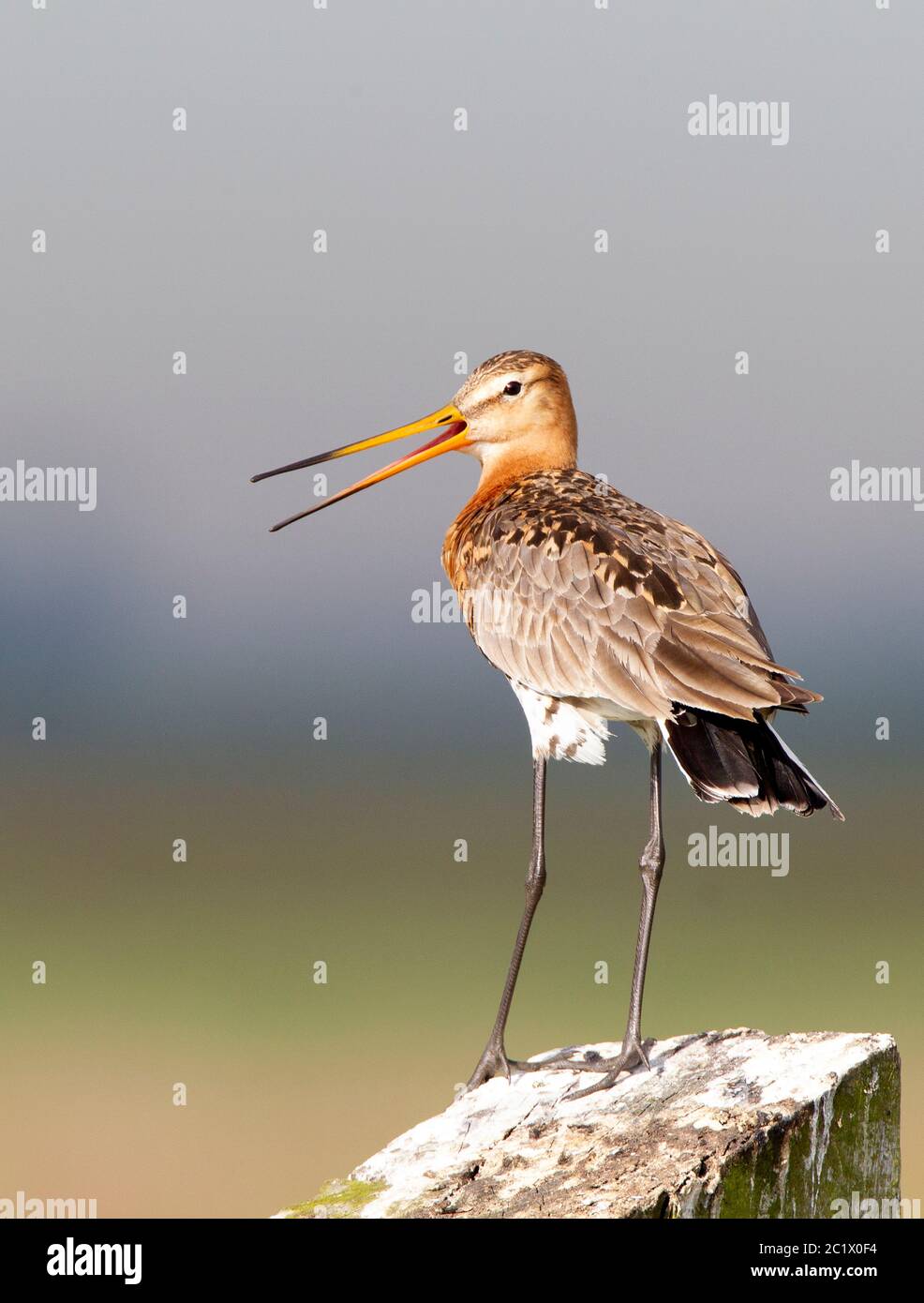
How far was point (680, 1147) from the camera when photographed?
6.02m

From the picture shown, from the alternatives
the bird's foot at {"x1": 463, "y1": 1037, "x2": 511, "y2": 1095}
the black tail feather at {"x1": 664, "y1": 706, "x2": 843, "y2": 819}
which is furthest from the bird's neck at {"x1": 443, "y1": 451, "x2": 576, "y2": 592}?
the bird's foot at {"x1": 463, "y1": 1037, "x2": 511, "y2": 1095}

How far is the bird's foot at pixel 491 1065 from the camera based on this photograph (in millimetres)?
7598

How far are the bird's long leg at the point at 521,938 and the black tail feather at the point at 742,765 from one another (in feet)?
3.58

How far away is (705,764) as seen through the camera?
6742 millimetres

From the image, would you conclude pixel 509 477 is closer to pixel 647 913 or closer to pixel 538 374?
pixel 538 374

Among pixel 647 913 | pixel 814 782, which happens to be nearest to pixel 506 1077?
pixel 647 913

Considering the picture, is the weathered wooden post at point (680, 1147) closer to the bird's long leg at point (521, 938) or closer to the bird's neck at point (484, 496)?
the bird's long leg at point (521, 938)

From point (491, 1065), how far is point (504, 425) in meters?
3.46

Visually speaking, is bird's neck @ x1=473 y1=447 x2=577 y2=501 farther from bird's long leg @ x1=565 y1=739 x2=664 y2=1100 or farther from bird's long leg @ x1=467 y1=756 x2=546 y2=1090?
bird's long leg @ x1=565 y1=739 x2=664 y2=1100

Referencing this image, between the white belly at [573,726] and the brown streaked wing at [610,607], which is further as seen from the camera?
the white belly at [573,726]

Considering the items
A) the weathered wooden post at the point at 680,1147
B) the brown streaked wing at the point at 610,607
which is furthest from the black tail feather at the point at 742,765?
the weathered wooden post at the point at 680,1147

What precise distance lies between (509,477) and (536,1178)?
4.20 metres

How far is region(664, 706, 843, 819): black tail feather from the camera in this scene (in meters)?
6.59

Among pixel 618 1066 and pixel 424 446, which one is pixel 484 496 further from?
pixel 618 1066
